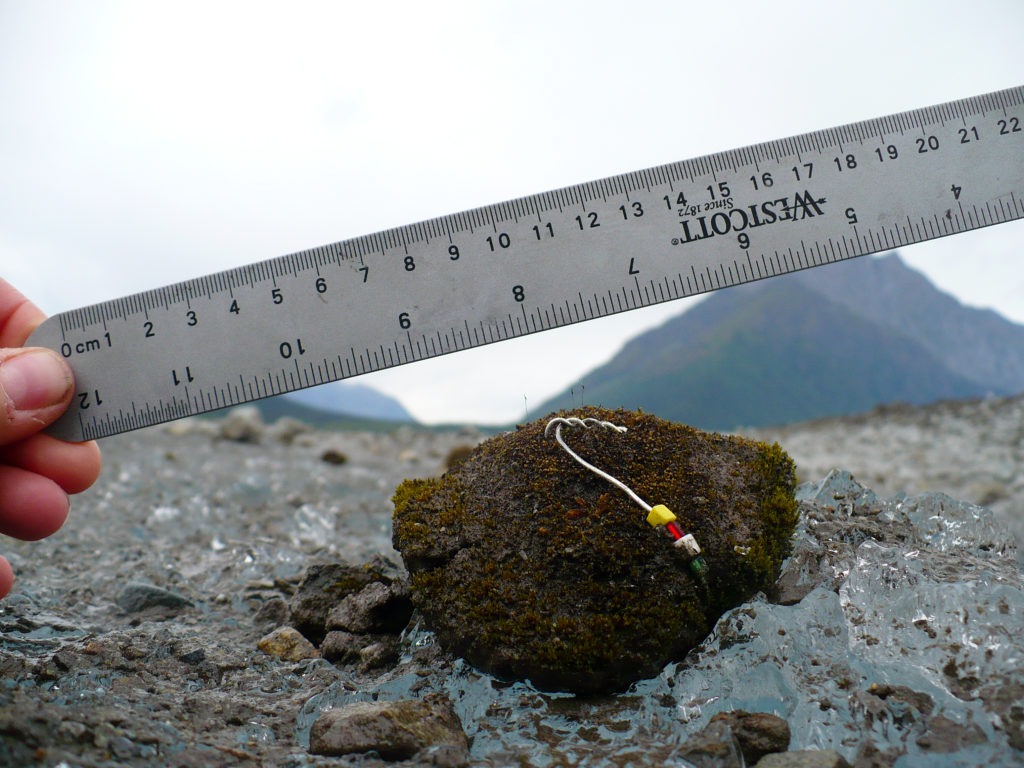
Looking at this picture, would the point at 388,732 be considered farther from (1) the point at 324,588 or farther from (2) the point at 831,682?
(2) the point at 831,682

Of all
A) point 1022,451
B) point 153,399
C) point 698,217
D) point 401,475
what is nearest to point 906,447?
point 1022,451

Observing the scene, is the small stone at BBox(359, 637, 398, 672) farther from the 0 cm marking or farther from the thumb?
the 0 cm marking

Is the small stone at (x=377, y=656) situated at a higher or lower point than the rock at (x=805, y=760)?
higher

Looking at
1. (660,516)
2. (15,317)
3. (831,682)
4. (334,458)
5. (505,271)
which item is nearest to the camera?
(831,682)

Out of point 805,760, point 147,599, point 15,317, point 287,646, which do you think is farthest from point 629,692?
point 15,317

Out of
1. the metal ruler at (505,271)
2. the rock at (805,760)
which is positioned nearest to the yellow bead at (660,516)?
the rock at (805,760)

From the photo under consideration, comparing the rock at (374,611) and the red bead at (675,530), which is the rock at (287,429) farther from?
the red bead at (675,530)

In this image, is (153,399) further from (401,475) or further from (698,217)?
(401,475)
